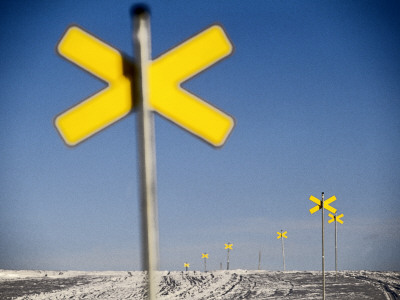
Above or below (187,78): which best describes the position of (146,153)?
below

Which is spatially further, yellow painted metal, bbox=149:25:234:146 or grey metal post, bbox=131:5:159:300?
yellow painted metal, bbox=149:25:234:146

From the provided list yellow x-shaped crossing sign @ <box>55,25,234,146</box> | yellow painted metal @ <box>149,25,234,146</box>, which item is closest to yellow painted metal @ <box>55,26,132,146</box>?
yellow x-shaped crossing sign @ <box>55,25,234,146</box>

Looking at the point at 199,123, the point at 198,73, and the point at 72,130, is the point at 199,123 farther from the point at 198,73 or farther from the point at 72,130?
the point at 72,130

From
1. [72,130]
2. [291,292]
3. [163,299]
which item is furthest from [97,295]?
[72,130]

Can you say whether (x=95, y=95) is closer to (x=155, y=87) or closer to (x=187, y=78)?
(x=155, y=87)

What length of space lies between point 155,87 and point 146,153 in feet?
1.19

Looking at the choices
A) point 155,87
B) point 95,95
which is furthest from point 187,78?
point 95,95

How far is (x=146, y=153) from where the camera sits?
6.95 feet

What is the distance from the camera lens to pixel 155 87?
2342mm

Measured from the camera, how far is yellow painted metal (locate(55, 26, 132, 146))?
7.66ft

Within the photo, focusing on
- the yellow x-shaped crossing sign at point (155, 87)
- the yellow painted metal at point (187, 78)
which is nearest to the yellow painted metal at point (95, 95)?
the yellow x-shaped crossing sign at point (155, 87)

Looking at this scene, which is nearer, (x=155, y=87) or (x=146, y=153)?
(x=146, y=153)

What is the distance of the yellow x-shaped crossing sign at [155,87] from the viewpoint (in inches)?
91.7

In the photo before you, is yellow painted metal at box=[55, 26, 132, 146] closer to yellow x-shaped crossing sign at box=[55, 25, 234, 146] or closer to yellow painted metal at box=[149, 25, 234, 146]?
→ yellow x-shaped crossing sign at box=[55, 25, 234, 146]
